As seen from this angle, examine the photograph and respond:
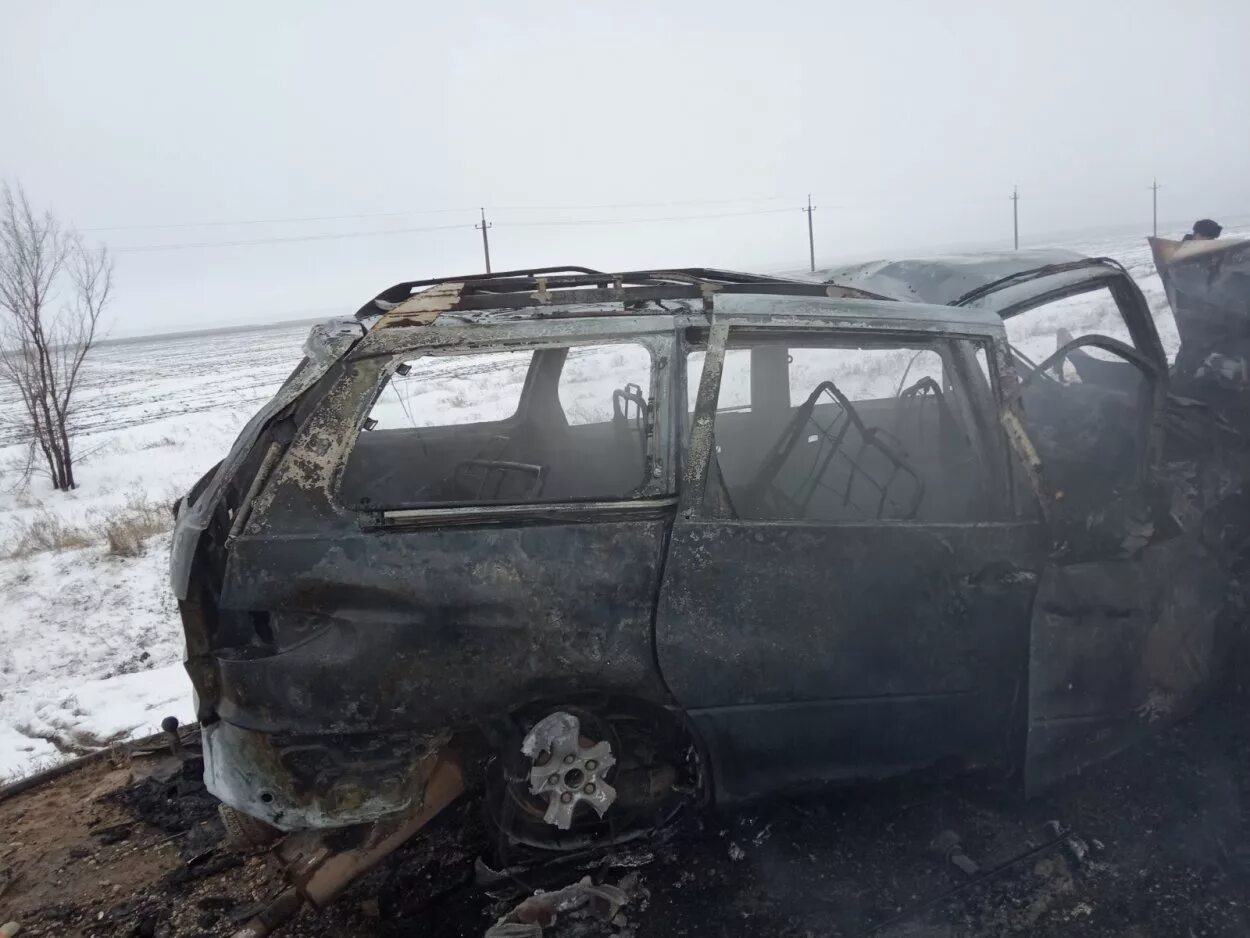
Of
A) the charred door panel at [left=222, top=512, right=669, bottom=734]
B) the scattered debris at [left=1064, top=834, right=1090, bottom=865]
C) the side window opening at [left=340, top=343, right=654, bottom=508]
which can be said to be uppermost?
the side window opening at [left=340, top=343, right=654, bottom=508]

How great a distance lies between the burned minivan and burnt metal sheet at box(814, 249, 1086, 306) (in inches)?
28.9

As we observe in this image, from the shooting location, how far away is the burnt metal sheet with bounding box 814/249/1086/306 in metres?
3.59

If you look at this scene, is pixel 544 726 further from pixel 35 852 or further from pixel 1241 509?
pixel 1241 509

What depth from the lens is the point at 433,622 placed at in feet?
8.05

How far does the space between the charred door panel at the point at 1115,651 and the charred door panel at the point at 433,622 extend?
1333 millimetres

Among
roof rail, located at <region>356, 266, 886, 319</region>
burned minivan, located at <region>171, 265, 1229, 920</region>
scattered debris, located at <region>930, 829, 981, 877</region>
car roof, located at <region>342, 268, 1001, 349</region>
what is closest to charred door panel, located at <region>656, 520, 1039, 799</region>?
burned minivan, located at <region>171, 265, 1229, 920</region>

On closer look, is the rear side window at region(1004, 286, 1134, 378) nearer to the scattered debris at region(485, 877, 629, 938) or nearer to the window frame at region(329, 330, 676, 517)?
the window frame at region(329, 330, 676, 517)

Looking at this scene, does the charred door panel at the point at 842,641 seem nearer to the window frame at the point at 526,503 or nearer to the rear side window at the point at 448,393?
the window frame at the point at 526,503

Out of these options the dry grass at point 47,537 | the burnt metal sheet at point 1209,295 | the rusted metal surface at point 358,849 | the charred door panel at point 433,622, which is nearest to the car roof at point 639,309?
the charred door panel at point 433,622

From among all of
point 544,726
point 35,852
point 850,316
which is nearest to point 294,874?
point 544,726

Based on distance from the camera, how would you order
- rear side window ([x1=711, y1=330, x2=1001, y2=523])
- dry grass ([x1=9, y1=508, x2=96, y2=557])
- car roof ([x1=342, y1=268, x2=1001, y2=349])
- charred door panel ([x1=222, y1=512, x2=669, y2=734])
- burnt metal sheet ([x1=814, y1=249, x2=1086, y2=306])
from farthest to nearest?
1. dry grass ([x1=9, y1=508, x2=96, y2=557])
2. burnt metal sheet ([x1=814, y1=249, x2=1086, y2=306])
3. rear side window ([x1=711, y1=330, x2=1001, y2=523])
4. car roof ([x1=342, y1=268, x2=1001, y2=349])
5. charred door panel ([x1=222, y1=512, x2=669, y2=734])

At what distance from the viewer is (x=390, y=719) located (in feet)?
8.06

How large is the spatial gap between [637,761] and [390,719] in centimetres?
84

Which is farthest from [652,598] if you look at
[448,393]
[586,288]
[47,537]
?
[47,537]
